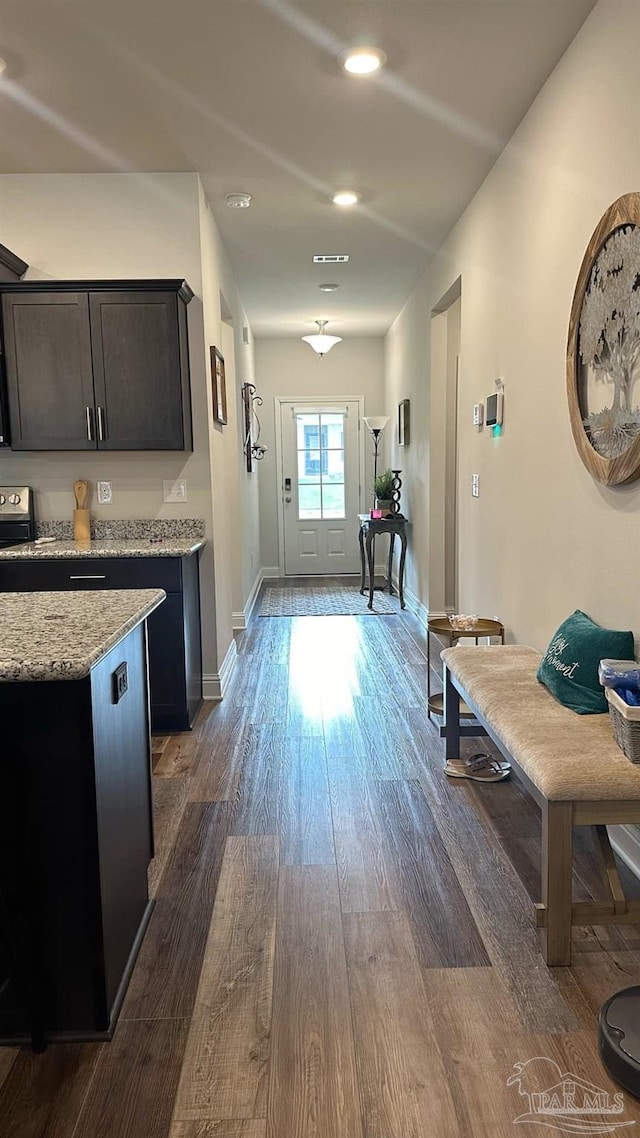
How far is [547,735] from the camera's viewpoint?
1.91 metres

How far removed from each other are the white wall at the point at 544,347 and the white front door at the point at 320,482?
11.9 ft

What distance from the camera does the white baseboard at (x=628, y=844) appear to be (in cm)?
213

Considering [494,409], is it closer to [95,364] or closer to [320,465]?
[95,364]

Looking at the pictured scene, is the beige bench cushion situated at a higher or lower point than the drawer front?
lower

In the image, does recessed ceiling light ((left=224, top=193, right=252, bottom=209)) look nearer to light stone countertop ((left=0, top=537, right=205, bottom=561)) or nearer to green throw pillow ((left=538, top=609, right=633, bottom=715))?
light stone countertop ((left=0, top=537, right=205, bottom=561))

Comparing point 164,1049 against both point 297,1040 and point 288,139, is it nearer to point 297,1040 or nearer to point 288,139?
point 297,1040

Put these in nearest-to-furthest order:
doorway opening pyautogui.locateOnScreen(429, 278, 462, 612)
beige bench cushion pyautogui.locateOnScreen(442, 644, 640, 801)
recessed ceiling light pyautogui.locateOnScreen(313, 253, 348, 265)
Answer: beige bench cushion pyautogui.locateOnScreen(442, 644, 640, 801), recessed ceiling light pyautogui.locateOnScreen(313, 253, 348, 265), doorway opening pyautogui.locateOnScreen(429, 278, 462, 612)

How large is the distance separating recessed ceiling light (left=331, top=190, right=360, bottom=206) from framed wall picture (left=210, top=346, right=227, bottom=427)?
1.02 meters

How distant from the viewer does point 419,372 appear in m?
5.79

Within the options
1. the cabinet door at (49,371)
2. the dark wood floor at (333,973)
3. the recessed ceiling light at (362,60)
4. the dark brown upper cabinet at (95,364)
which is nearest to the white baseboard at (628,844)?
the dark wood floor at (333,973)

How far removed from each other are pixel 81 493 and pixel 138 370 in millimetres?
695

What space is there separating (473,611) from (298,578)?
432cm

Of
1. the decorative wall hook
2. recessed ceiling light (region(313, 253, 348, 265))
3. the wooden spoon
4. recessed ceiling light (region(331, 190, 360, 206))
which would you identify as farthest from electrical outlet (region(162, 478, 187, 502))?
the decorative wall hook

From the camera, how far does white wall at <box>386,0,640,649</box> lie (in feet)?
7.21
